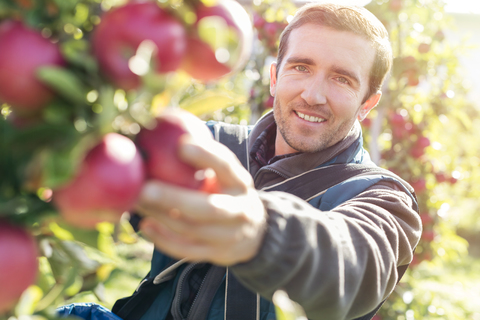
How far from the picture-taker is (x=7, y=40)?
1.49 ft

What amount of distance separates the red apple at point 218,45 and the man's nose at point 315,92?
A: 1.31 m

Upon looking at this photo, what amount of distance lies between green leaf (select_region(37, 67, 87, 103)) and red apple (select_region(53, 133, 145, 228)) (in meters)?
0.05

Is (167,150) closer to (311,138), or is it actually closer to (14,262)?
(14,262)

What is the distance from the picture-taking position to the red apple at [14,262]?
1.53ft

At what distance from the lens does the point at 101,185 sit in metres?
0.46

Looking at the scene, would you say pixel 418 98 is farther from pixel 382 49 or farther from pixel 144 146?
pixel 144 146

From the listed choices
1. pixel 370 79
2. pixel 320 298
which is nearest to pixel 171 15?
pixel 320 298

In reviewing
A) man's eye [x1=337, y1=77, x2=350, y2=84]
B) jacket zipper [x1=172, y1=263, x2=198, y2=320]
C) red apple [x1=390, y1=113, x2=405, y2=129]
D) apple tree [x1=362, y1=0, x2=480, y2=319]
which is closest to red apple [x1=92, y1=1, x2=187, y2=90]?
jacket zipper [x1=172, y1=263, x2=198, y2=320]

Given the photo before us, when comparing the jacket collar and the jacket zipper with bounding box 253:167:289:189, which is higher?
the jacket collar

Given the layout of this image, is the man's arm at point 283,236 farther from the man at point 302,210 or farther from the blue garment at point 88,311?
the blue garment at point 88,311

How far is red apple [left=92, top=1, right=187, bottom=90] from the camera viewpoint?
47cm

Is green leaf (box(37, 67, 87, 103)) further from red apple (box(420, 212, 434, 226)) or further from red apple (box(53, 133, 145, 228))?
red apple (box(420, 212, 434, 226))

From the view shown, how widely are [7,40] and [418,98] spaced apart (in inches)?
148

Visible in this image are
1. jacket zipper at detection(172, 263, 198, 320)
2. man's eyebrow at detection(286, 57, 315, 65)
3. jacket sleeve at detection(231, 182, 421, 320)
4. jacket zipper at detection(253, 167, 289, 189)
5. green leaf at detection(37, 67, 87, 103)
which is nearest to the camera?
green leaf at detection(37, 67, 87, 103)
